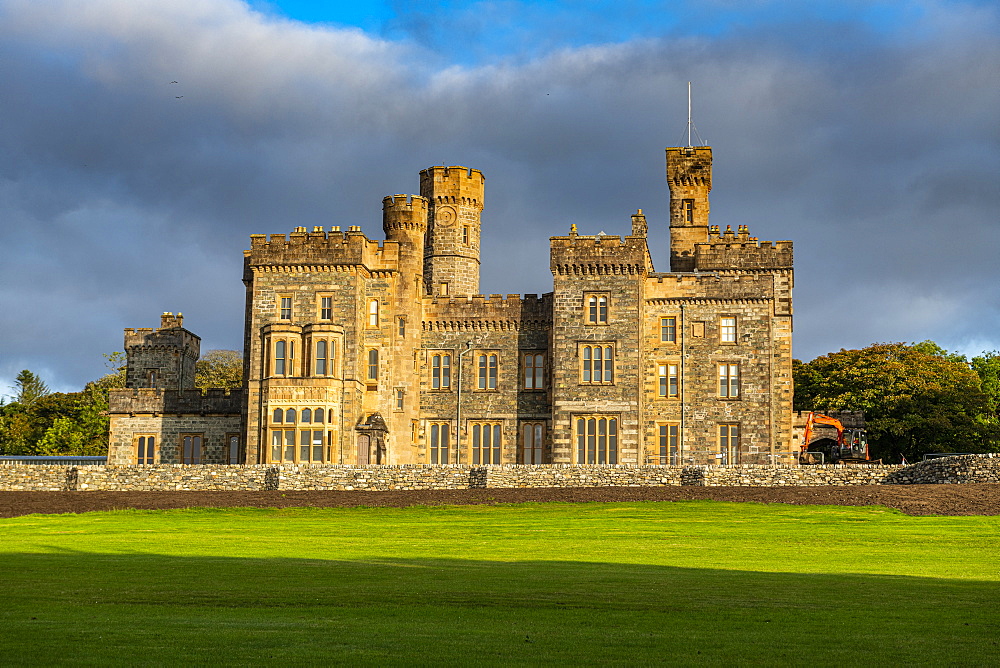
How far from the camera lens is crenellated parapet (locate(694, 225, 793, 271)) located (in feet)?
199

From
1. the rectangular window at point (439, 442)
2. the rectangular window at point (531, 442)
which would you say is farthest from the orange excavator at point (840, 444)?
the rectangular window at point (439, 442)

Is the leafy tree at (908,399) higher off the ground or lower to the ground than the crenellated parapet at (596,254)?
lower

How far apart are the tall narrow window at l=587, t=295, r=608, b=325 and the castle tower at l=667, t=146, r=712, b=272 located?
35.1 feet

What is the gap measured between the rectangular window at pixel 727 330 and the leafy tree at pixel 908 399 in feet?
43.8

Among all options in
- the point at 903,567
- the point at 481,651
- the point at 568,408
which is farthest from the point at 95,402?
the point at 481,651

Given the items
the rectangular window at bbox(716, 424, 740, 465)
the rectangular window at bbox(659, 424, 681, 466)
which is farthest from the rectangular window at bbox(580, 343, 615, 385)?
the rectangular window at bbox(716, 424, 740, 465)

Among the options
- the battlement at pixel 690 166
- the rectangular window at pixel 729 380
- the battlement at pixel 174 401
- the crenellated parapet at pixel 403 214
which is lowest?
the battlement at pixel 174 401

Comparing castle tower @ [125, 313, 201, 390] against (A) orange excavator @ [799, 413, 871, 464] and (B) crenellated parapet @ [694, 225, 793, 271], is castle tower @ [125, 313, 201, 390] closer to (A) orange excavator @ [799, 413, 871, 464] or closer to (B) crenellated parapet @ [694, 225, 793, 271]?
(B) crenellated parapet @ [694, 225, 793, 271]

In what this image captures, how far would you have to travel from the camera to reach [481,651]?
14141mm

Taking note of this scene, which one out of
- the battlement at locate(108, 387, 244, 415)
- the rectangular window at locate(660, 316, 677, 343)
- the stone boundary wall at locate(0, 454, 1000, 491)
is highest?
the rectangular window at locate(660, 316, 677, 343)

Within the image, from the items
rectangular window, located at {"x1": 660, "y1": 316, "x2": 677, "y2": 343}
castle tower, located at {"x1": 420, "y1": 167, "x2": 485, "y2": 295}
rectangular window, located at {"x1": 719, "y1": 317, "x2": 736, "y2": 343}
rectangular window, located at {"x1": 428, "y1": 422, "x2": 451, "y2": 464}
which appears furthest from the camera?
castle tower, located at {"x1": 420, "y1": 167, "x2": 485, "y2": 295}

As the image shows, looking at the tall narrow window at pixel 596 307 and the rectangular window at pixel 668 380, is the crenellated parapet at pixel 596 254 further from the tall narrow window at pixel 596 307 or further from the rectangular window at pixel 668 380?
the rectangular window at pixel 668 380

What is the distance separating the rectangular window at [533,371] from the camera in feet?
199

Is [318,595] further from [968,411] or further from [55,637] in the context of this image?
[968,411]
